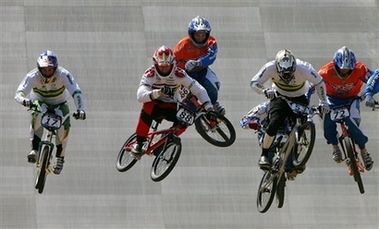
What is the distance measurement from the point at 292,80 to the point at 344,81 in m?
1.22

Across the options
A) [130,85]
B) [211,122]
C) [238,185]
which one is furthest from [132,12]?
[211,122]

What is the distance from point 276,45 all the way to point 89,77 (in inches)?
173

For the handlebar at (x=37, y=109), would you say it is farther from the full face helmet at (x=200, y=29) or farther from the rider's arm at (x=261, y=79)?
the rider's arm at (x=261, y=79)

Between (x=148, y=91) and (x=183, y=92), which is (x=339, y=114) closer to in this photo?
(x=183, y=92)

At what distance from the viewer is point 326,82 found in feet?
98.8

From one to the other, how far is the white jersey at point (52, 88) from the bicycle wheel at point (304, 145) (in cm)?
382

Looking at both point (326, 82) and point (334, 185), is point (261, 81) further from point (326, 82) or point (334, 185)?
point (334, 185)

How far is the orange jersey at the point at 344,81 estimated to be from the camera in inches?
1179

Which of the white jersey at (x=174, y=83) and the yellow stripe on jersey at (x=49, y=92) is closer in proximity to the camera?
the white jersey at (x=174, y=83)

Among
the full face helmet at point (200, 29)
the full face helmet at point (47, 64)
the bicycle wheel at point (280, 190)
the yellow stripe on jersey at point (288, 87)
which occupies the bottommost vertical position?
the bicycle wheel at point (280, 190)

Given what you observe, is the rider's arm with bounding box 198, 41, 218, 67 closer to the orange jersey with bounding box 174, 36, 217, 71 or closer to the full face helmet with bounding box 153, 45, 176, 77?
the orange jersey with bounding box 174, 36, 217, 71

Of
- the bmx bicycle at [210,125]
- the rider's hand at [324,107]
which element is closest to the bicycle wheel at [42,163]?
the bmx bicycle at [210,125]

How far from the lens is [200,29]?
1182 inches

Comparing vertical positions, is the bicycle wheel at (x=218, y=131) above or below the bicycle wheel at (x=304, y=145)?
above
